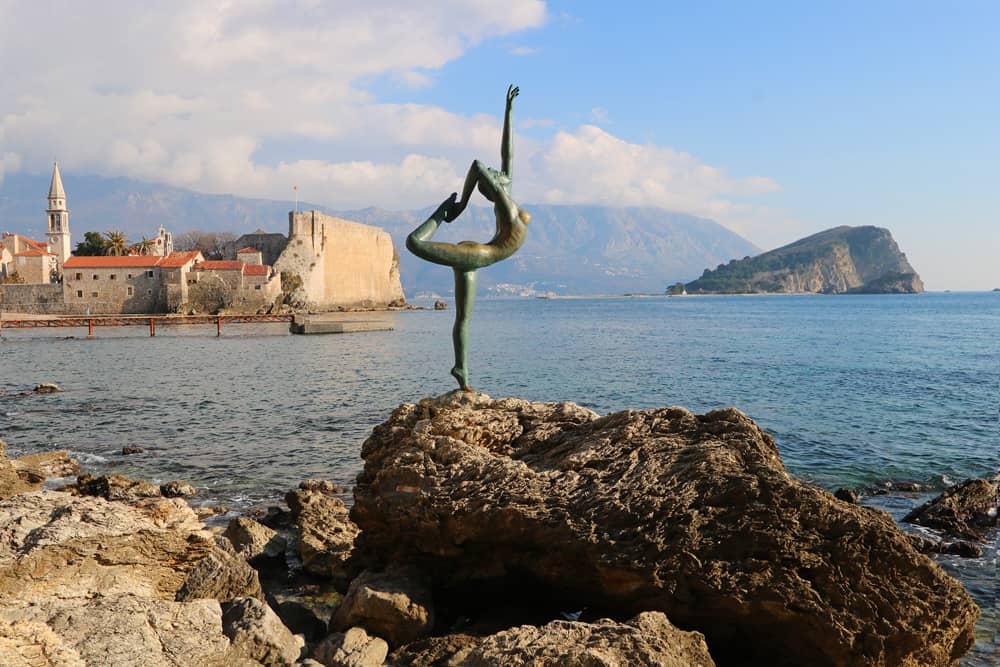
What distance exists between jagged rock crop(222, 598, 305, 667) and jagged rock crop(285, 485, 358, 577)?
2.08 metres

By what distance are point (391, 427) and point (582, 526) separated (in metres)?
2.17

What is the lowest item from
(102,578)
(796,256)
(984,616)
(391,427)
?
(984,616)

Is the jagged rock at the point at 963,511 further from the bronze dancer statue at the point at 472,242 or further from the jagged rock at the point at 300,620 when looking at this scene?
the jagged rock at the point at 300,620

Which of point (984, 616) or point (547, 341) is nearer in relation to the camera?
point (984, 616)

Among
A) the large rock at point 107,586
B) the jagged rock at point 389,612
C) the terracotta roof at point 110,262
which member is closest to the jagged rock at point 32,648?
the large rock at point 107,586

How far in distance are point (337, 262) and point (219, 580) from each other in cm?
7621

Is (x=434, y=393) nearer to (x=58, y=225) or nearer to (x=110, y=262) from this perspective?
(x=110, y=262)

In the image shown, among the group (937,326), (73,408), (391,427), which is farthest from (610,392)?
(937,326)

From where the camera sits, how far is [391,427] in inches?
248

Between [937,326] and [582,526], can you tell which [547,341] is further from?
[582,526]

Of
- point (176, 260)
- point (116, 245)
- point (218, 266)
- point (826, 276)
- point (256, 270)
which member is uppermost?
point (826, 276)

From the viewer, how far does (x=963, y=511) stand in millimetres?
8883

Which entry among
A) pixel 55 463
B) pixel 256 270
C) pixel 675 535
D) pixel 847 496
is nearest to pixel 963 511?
pixel 847 496

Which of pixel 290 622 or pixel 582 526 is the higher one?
pixel 582 526
